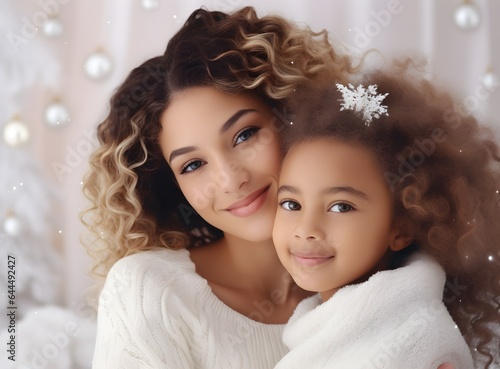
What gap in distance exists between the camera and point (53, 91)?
2.12 metres

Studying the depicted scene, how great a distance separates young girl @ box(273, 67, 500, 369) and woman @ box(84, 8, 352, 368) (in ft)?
0.48

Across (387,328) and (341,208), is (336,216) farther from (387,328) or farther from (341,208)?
(387,328)

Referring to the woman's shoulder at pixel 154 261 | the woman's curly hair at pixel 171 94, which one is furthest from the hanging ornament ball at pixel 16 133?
the woman's shoulder at pixel 154 261

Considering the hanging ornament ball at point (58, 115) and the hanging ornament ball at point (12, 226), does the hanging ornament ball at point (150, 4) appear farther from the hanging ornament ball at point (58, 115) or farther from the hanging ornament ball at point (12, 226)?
the hanging ornament ball at point (12, 226)

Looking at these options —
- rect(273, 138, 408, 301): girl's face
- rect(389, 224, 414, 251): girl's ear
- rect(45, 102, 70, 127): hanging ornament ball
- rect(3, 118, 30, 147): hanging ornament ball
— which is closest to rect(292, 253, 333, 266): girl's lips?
rect(273, 138, 408, 301): girl's face

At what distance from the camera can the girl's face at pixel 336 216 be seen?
1358mm

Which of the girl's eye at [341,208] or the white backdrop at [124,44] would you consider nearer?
the girl's eye at [341,208]

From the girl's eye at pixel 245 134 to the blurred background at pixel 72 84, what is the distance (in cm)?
46

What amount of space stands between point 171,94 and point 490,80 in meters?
0.90

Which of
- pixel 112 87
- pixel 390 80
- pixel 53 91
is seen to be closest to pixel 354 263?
pixel 390 80

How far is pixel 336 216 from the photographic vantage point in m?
1.36

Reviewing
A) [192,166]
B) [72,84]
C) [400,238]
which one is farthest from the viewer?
[72,84]

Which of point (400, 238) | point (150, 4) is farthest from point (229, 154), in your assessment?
point (150, 4)

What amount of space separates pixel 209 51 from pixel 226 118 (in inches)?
6.5
